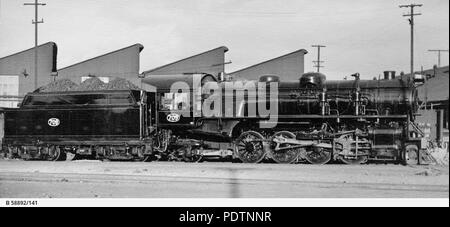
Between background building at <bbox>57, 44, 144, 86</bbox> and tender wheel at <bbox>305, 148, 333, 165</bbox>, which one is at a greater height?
background building at <bbox>57, 44, 144, 86</bbox>

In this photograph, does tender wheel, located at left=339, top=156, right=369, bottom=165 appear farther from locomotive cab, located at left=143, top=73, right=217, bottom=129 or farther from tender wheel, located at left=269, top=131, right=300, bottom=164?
locomotive cab, located at left=143, top=73, right=217, bottom=129

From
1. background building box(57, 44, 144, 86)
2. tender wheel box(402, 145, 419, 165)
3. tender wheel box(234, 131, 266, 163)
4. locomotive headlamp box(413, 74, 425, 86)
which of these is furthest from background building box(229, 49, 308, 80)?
tender wheel box(402, 145, 419, 165)

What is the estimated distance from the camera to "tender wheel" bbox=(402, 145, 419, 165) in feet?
44.0

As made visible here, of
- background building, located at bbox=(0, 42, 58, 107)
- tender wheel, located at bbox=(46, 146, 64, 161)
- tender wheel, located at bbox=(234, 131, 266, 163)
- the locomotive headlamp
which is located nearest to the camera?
the locomotive headlamp

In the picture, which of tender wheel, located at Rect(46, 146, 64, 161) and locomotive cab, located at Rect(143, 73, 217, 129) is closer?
locomotive cab, located at Rect(143, 73, 217, 129)

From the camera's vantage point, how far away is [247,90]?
14.7 metres

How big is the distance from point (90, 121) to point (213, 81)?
3.88 meters

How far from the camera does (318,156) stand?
14172 millimetres

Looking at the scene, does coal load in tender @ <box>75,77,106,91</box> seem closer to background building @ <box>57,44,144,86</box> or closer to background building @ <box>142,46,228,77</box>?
background building @ <box>57,44,144,86</box>

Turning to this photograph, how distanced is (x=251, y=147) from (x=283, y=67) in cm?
2229

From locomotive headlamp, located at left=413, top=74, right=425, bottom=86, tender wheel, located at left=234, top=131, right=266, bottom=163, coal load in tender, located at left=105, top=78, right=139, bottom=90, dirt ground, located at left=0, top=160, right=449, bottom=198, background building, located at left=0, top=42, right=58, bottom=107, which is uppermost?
background building, located at left=0, top=42, right=58, bottom=107

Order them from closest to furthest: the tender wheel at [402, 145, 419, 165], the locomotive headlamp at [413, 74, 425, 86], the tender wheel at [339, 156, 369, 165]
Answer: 1. the tender wheel at [402, 145, 419, 165]
2. the tender wheel at [339, 156, 369, 165]
3. the locomotive headlamp at [413, 74, 425, 86]

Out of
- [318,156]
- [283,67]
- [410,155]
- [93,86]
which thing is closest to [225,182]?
[318,156]

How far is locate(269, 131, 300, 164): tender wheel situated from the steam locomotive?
0.09 ft
